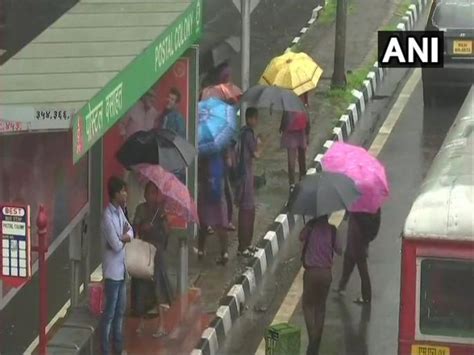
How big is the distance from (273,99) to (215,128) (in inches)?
32.7

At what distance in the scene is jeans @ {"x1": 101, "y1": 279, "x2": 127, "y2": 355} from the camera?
11164 mm

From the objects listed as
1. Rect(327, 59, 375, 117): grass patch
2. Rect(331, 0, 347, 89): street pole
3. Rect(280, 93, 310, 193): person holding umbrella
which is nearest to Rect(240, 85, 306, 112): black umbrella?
Rect(280, 93, 310, 193): person holding umbrella

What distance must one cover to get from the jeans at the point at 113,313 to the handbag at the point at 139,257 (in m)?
0.30

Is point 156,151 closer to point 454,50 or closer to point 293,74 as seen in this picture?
point 293,74

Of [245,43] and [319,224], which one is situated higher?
[245,43]

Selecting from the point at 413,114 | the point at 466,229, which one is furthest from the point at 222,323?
the point at 413,114

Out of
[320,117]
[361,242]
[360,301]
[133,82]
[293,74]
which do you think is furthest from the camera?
[320,117]

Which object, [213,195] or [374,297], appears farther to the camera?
[213,195]

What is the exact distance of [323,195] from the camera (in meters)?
11.4

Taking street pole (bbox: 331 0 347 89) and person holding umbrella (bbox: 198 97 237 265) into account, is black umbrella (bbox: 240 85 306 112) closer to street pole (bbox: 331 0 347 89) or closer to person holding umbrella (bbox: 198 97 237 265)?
person holding umbrella (bbox: 198 97 237 265)

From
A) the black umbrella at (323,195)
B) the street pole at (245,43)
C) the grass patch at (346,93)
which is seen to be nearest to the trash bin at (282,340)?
the black umbrella at (323,195)

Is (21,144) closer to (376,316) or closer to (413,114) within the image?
(376,316)

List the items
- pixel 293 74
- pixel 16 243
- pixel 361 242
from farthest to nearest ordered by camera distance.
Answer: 1. pixel 293 74
2. pixel 361 242
3. pixel 16 243

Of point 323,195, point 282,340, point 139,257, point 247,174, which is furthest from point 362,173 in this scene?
point 139,257
